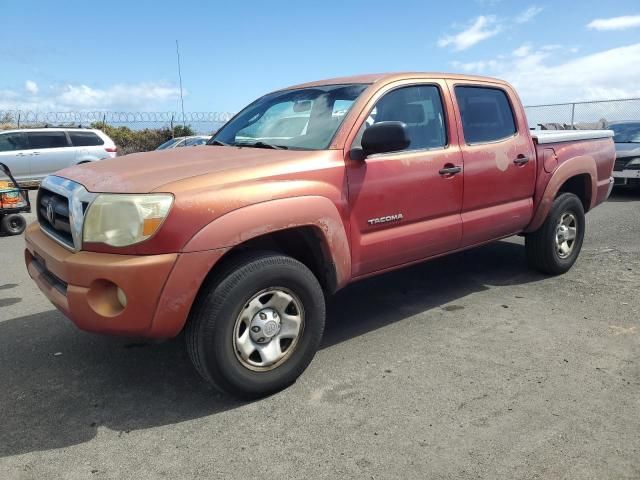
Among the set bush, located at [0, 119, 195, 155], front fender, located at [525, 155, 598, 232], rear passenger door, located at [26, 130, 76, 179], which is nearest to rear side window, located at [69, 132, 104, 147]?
rear passenger door, located at [26, 130, 76, 179]

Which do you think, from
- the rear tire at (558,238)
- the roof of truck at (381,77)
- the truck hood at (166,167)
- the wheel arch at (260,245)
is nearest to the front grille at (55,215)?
the truck hood at (166,167)

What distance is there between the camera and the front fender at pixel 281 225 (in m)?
2.78

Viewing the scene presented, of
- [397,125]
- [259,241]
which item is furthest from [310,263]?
[397,125]

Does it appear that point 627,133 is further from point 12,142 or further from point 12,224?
point 12,142

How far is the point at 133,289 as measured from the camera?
267 cm

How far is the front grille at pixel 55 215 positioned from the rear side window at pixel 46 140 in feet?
42.3

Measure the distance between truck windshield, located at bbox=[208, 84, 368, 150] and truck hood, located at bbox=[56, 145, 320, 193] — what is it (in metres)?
0.20

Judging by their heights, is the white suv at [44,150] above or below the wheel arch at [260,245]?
above

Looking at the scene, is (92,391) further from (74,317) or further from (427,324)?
(427,324)

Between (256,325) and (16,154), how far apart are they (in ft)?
46.7

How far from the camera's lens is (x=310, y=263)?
3449 millimetres

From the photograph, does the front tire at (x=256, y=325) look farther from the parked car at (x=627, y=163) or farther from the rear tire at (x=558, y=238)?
the parked car at (x=627, y=163)

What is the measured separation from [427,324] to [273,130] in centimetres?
A: 187

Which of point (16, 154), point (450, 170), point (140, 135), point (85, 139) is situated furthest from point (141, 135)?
point (450, 170)
